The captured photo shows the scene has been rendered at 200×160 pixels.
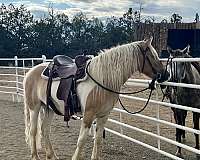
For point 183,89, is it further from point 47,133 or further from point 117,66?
point 47,133

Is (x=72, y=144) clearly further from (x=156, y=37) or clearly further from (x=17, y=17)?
(x=17, y=17)

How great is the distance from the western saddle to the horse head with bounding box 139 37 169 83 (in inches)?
30.7

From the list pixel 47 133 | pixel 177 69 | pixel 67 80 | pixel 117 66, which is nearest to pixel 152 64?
pixel 117 66

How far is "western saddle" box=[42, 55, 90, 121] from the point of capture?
4566 mm

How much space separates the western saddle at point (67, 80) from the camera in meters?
4.57

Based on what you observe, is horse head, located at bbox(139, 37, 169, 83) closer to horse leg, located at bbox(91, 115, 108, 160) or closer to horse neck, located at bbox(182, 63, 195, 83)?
horse leg, located at bbox(91, 115, 108, 160)

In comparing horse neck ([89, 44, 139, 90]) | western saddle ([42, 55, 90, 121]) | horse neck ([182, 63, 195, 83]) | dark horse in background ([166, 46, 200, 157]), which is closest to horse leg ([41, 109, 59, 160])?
western saddle ([42, 55, 90, 121])

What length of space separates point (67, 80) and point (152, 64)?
1.11m

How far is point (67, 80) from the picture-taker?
4.68 metres

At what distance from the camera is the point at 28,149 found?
19.4 feet

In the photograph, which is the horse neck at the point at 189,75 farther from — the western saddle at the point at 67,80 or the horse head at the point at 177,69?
the western saddle at the point at 67,80

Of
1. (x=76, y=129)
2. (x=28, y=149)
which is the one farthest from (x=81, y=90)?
(x=76, y=129)

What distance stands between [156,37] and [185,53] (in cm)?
1614

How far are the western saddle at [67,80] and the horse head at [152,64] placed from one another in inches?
30.7
